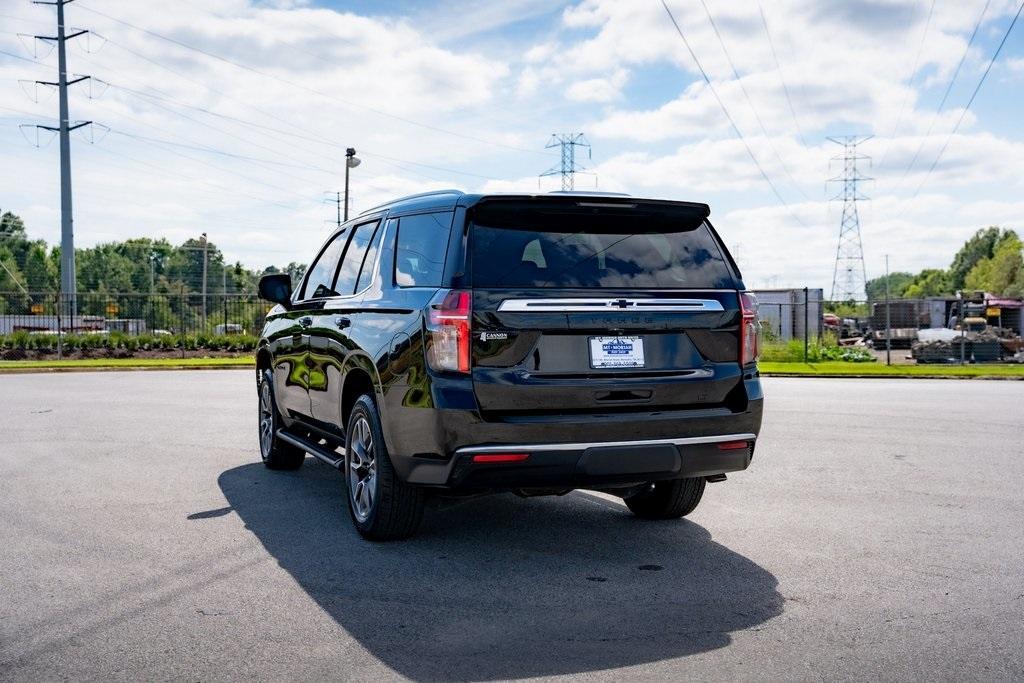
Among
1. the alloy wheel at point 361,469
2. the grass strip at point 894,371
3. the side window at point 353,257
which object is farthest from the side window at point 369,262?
the grass strip at point 894,371

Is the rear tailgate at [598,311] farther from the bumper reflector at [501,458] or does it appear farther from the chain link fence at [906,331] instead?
the chain link fence at [906,331]

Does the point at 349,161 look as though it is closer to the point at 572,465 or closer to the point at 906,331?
the point at 906,331

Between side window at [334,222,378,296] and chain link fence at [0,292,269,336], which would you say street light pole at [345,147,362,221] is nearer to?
chain link fence at [0,292,269,336]

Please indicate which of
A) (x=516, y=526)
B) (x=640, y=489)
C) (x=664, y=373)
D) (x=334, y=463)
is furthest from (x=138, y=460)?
(x=664, y=373)

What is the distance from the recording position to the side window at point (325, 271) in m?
7.45

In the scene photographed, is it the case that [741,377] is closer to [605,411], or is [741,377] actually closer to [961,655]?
[605,411]

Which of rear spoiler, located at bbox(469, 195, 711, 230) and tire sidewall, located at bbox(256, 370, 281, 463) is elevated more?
rear spoiler, located at bbox(469, 195, 711, 230)

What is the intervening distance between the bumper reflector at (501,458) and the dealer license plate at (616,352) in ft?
1.98

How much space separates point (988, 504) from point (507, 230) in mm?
4195

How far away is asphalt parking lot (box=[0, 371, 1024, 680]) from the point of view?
157 inches

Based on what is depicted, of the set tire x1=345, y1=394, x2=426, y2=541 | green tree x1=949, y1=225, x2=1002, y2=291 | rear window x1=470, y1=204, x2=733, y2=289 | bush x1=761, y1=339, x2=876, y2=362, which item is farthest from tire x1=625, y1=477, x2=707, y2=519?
green tree x1=949, y1=225, x2=1002, y2=291

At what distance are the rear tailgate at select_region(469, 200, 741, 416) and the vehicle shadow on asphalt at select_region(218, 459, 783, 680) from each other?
889 millimetres

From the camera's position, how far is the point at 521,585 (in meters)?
5.07

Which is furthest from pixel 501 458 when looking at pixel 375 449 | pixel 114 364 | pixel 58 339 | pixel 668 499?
pixel 58 339
